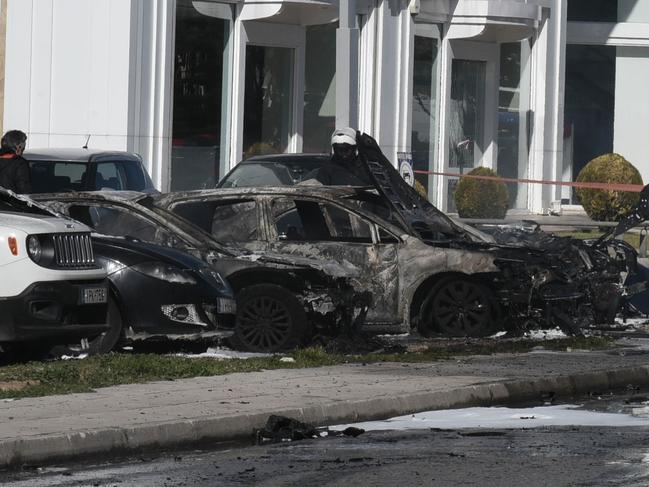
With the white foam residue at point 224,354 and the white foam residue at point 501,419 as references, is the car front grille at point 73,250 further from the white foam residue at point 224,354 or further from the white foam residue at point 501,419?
the white foam residue at point 501,419

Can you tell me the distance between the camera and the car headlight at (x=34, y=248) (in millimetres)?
12273

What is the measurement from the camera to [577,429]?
1038cm

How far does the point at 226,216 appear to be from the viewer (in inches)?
610

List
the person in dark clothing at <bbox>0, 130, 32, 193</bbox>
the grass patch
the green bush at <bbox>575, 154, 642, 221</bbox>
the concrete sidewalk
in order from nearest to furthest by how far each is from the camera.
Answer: the concrete sidewalk → the grass patch → the person in dark clothing at <bbox>0, 130, 32, 193</bbox> → the green bush at <bbox>575, 154, 642, 221</bbox>

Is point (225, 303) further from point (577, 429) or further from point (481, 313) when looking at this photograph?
point (577, 429)

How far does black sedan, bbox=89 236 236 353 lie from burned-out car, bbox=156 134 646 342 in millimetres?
1561

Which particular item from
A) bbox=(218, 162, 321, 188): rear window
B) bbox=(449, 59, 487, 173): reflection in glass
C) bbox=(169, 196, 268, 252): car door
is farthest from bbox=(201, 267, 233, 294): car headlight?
bbox=(449, 59, 487, 173): reflection in glass

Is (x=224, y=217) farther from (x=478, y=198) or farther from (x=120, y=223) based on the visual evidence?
(x=478, y=198)

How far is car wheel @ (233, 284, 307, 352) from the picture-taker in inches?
562

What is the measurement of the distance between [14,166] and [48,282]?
→ 435 cm

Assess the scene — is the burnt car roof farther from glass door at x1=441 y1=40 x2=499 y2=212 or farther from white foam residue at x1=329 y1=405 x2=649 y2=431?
glass door at x1=441 y1=40 x2=499 y2=212

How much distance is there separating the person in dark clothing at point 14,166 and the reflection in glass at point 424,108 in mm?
16852

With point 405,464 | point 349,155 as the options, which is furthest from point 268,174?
point 405,464

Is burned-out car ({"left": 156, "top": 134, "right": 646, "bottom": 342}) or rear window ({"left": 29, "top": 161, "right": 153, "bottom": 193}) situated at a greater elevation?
rear window ({"left": 29, "top": 161, "right": 153, "bottom": 193})
